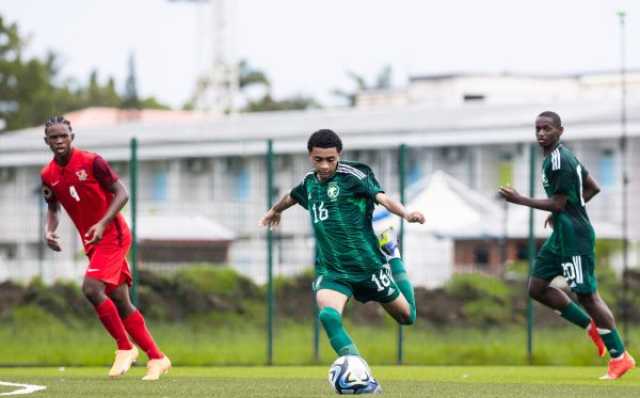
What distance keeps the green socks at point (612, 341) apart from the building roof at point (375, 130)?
81.2 ft

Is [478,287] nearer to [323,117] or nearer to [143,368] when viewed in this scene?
[143,368]

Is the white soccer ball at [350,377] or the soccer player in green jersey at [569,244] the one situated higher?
the soccer player in green jersey at [569,244]

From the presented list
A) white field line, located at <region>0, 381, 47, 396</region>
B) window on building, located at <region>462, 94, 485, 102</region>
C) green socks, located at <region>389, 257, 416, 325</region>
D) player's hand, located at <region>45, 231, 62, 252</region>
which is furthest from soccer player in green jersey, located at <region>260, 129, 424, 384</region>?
window on building, located at <region>462, 94, 485, 102</region>

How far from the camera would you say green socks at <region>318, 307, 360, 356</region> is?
11430 millimetres

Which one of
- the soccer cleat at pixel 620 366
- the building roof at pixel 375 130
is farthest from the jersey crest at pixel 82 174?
the building roof at pixel 375 130

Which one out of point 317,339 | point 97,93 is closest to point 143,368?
point 317,339

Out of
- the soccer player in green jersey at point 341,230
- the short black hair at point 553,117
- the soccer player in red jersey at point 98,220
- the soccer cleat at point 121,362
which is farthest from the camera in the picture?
the soccer cleat at point 121,362

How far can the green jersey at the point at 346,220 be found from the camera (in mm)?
11789

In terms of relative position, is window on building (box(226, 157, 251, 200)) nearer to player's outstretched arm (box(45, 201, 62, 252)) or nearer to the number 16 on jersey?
player's outstretched arm (box(45, 201, 62, 252))

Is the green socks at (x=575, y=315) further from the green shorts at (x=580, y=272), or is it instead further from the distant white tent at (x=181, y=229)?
the distant white tent at (x=181, y=229)

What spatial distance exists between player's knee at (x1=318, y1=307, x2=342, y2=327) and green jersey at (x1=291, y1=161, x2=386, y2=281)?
0.33 meters

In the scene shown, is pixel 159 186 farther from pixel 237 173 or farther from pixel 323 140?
pixel 323 140

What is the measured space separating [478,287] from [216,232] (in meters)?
4.60

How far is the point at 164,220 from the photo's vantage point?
24.4 metres
